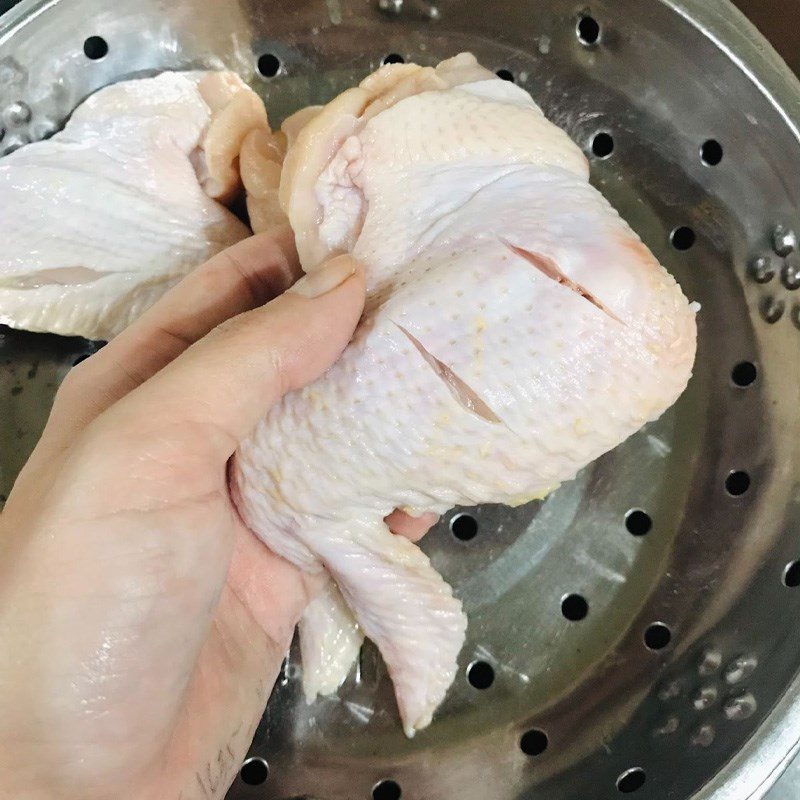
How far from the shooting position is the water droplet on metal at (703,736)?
3.65 ft

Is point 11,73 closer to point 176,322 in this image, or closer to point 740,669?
point 176,322

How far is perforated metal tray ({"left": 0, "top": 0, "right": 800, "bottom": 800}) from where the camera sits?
1.19 metres

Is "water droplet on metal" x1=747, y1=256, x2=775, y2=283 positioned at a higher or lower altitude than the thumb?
higher

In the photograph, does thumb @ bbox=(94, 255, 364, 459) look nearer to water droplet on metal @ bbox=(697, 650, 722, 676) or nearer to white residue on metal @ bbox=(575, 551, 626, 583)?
white residue on metal @ bbox=(575, 551, 626, 583)

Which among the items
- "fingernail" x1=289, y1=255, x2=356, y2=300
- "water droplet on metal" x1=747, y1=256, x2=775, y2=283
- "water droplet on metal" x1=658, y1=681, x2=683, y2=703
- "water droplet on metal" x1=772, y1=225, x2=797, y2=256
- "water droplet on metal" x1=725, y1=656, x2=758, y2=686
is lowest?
"water droplet on metal" x1=658, y1=681, x2=683, y2=703

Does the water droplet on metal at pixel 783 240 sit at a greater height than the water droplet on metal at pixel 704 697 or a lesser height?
greater

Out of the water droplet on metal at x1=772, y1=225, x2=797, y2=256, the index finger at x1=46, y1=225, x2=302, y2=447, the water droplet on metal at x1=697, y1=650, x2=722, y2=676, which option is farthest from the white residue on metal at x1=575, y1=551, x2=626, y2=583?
the index finger at x1=46, y1=225, x2=302, y2=447

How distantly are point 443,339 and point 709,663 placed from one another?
2.48ft

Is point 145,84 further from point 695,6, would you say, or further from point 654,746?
point 654,746

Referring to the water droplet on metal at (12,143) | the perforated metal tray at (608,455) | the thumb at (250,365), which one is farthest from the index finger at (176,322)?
the water droplet on metal at (12,143)

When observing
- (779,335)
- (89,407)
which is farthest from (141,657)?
(779,335)

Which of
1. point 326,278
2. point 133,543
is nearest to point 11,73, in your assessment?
point 326,278

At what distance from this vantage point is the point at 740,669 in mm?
1145

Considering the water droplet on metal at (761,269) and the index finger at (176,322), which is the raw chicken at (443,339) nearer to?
the index finger at (176,322)
